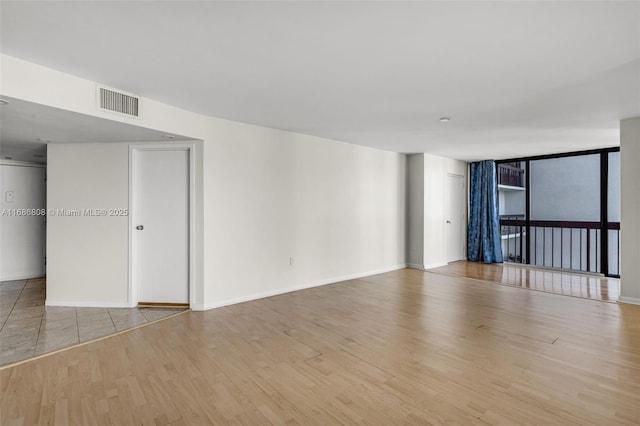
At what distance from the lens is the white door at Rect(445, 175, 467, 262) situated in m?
7.38

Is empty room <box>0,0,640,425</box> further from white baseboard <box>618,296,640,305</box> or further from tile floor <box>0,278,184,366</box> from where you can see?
white baseboard <box>618,296,640,305</box>

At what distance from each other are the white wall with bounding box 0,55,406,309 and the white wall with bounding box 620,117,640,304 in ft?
12.9

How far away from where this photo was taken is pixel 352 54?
7.80 ft

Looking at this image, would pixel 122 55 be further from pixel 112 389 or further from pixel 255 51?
pixel 112 389

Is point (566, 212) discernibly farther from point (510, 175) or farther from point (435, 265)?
point (435, 265)

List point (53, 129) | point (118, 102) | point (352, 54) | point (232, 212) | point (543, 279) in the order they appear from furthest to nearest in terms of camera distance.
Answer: point (543, 279) < point (232, 212) < point (53, 129) < point (118, 102) < point (352, 54)

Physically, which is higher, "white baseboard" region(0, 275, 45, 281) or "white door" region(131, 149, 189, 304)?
"white door" region(131, 149, 189, 304)

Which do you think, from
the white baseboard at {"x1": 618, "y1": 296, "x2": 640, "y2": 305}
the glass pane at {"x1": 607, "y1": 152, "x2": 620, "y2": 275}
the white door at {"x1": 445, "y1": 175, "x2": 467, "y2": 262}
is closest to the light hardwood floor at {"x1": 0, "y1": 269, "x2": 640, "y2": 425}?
the white baseboard at {"x1": 618, "y1": 296, "x2": 640, "y2": 305}

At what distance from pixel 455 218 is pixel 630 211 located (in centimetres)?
349

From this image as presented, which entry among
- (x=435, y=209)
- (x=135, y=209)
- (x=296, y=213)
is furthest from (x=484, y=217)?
(x=135, y=209)

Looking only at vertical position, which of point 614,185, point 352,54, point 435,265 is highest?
point 352,54

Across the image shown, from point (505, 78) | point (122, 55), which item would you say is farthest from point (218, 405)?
point (505, 78)

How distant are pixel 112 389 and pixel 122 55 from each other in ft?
7.88

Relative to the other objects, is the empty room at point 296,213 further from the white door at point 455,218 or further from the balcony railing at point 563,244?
the white door at point 455,218
